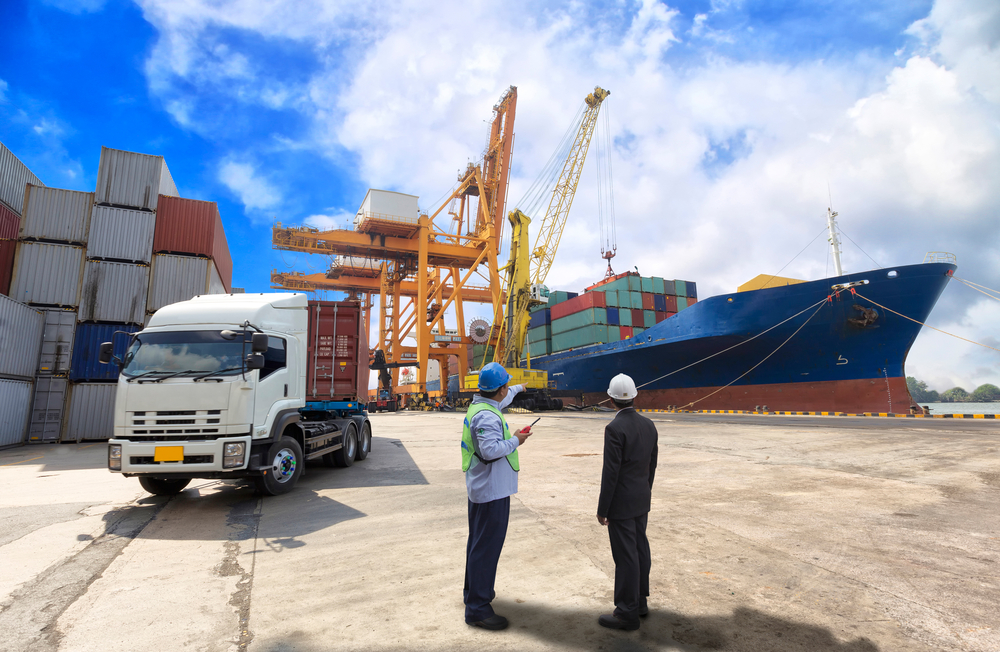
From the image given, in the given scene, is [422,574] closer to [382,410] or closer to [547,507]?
[547,507]

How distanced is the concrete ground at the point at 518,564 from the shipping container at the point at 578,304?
26.4m

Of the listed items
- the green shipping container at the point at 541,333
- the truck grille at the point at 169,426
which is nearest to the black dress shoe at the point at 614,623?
the truck grille at the point at 169,426

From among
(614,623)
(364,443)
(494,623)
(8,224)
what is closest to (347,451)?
(364,443)

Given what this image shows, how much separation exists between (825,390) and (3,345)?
29.1 m

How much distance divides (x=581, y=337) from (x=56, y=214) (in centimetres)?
2772

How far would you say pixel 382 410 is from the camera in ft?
120

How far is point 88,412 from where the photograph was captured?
15.0m

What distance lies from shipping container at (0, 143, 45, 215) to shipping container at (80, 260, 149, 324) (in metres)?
4.33

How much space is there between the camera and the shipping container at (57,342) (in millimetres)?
14797

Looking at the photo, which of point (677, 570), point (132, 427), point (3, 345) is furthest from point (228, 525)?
point (3, 345)

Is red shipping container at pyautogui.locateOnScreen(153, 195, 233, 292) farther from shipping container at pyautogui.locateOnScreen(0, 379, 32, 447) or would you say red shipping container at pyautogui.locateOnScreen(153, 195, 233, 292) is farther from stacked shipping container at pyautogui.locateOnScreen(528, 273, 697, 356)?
stacked shipping container at pyautogui.locateOnScreen(528, 273, 697, 356)

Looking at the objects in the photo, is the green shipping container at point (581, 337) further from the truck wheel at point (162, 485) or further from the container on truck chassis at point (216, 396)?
the truck wheel at point (162, 485)

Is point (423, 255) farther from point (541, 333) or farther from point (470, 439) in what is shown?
point (470, 439)

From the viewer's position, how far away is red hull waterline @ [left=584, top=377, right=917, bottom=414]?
20.4 meters
